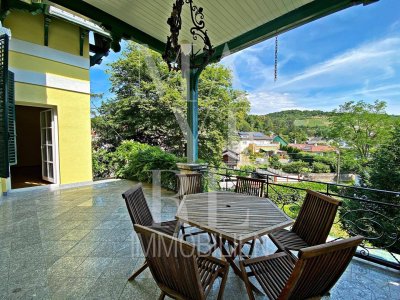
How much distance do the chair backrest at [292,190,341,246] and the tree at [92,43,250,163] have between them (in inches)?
320

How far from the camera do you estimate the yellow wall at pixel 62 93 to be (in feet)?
16.0

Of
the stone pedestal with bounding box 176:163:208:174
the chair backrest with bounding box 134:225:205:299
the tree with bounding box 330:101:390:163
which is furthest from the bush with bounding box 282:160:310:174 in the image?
the chair backrest with bounding box 134:225:205:299

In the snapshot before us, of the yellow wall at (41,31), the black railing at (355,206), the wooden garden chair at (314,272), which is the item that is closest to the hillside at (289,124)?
the black railing at (355,206)

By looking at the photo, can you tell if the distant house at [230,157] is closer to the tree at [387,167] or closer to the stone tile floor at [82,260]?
the tree at [387,167]

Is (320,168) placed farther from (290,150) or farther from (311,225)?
(311,225)

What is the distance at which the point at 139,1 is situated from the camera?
284 cm

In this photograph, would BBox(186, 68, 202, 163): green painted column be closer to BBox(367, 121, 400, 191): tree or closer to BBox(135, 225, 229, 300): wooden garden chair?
BBox(135, 225, 229, 300): wooden garden chair

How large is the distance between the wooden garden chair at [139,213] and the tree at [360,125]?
10.00m

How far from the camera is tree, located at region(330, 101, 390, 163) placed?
9.51 meters

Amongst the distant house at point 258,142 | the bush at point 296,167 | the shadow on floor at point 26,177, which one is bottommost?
the bush at point 296,167

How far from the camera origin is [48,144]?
5.79 m

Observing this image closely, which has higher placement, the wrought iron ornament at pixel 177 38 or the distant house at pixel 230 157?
the wrought iron ornament at pixel 177 38

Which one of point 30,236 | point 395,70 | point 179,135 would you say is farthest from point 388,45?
point 30,236

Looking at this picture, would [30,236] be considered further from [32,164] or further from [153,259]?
[32,164]
